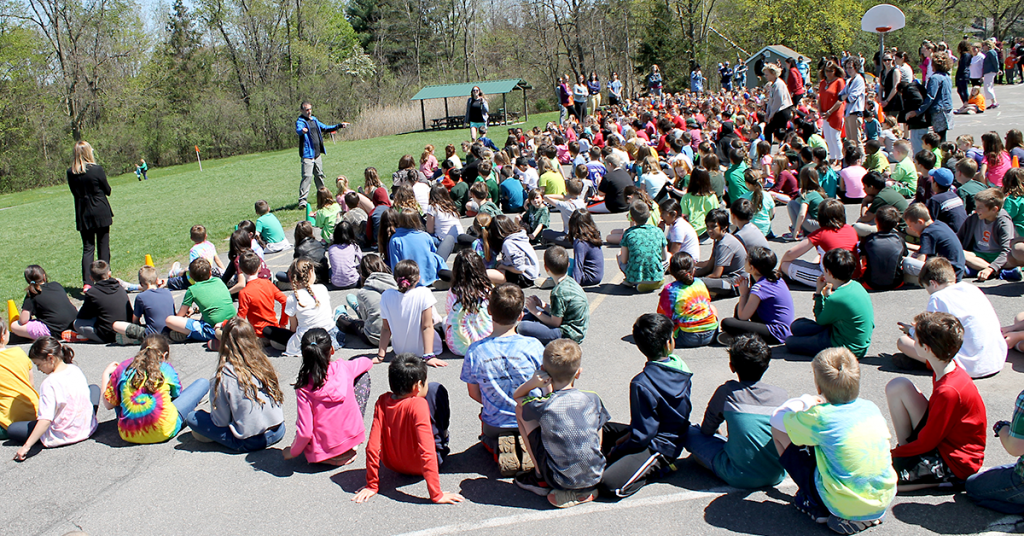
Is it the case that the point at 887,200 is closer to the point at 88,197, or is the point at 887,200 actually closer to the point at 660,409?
the point at 660,409

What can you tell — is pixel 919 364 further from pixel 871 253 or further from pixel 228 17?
pixel 228 17

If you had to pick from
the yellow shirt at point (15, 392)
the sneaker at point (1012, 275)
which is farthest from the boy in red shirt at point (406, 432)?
the sneaker at point (1012, 275)

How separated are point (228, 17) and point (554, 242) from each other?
55.6 m

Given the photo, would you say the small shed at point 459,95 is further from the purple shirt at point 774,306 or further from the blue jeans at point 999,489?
the blue jeans at point 999,489

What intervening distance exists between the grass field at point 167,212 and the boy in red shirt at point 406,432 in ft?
29.6

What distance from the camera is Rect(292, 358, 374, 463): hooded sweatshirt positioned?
5.23 metres

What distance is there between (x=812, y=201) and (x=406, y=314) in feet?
21.0

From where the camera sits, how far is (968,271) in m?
8.15

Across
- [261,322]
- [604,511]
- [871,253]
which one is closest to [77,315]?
[261,322]

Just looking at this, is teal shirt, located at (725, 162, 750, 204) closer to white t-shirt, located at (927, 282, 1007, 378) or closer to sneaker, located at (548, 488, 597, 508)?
white t-shirt, located at (927, 282, 1007, 378)

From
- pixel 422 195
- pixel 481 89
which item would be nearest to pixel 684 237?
pixel 422 195

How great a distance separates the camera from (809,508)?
4160mm

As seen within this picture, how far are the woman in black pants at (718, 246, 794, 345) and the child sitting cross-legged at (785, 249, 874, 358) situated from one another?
0.32 metres

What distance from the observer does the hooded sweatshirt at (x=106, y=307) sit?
858cm
